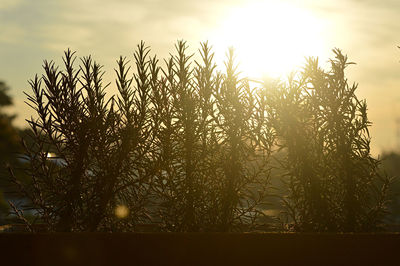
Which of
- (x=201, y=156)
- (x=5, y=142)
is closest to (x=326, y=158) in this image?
(x=201, y=156)

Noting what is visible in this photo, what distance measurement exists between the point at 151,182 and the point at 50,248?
0.75 metres

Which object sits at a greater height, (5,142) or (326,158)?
(5,142)

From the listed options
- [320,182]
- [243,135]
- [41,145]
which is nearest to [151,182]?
[243,135]

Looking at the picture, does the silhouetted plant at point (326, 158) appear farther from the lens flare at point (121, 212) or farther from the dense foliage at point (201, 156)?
the lens flare at point (121, 212)

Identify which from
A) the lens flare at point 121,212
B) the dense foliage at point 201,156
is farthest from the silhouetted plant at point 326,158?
the lens flare at point 121,212

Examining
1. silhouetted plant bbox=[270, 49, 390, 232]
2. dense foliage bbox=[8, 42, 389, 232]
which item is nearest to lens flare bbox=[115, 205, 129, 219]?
dense foliage bbox=[8, 42, 389, 232]

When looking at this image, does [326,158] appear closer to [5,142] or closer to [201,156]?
[201,156]

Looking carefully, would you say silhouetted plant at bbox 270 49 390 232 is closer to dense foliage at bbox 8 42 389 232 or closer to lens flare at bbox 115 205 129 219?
dense foliage at bbox 8 42 389 232

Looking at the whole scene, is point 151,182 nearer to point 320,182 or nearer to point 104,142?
point 104,142

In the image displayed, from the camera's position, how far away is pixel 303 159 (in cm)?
212

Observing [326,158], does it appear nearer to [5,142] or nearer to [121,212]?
[121,212]

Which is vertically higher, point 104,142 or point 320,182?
point 104,142

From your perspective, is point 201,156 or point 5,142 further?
point 5,142

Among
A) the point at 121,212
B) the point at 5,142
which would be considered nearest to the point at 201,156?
the point at 121,212
